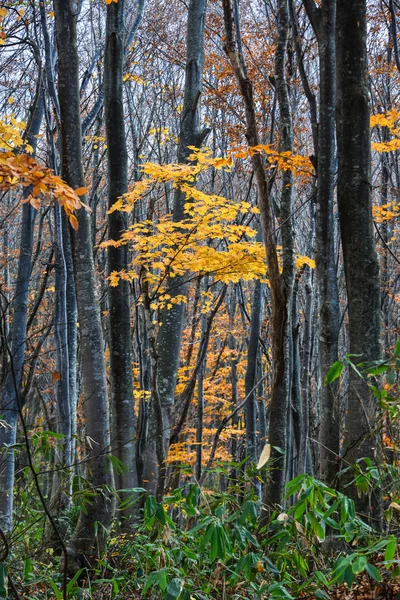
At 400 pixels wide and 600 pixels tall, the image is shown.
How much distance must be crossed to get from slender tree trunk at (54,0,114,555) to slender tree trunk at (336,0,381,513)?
6.96 feet

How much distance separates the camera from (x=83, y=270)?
4.88 m

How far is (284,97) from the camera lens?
17.2ft

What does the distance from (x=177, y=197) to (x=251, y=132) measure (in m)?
2.40

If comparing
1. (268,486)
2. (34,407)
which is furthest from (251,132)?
(34,407)

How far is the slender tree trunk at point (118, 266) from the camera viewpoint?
534 centimetres

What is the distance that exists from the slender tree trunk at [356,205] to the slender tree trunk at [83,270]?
2.12 m

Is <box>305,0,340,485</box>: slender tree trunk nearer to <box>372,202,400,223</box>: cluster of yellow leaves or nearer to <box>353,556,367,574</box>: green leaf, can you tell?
<box>372,202,400,223</box>: cluster of yellow leaves

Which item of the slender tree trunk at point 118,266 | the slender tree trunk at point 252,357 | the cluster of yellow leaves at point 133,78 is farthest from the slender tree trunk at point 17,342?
the slender tree trunk at point 252,357

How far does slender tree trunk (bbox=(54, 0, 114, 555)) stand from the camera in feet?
15.1

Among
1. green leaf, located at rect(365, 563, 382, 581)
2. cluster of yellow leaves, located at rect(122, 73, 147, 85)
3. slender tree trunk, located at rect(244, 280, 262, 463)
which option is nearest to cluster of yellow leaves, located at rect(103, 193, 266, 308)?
slender tree trunk, located at rect(244, 280, 262, 463)

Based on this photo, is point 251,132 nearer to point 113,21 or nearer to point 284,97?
point 284,97

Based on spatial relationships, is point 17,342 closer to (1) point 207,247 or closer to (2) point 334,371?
(1) point 207,247

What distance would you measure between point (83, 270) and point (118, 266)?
94 centimetres

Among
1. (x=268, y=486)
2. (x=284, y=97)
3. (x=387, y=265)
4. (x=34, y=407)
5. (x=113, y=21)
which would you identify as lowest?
(x=34, y=407)
